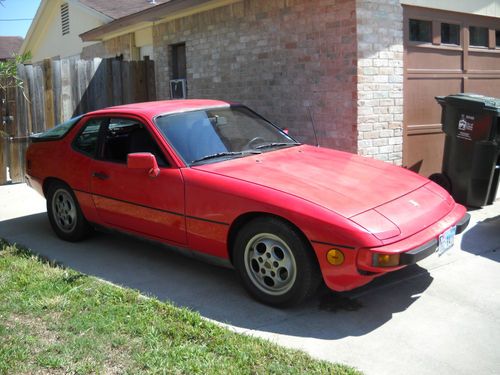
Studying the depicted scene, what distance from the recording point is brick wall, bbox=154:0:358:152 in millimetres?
7480

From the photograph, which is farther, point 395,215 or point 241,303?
point 241,303

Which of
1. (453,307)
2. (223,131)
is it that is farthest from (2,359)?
(453,307)

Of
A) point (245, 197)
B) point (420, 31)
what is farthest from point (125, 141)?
point (420, 31)

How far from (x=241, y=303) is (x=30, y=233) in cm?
332

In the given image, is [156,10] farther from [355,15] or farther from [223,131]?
[223,131]

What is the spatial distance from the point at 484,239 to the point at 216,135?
3036 millimetres

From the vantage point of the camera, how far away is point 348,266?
3639 mm

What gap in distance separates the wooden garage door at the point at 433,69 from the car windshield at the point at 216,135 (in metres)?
3.30

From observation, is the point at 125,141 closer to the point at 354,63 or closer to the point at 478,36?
the point at 354,63

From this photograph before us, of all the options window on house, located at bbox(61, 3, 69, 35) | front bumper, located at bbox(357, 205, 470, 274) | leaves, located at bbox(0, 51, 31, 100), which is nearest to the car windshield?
front bumper, located at bbox(357, 205, 470, 274)

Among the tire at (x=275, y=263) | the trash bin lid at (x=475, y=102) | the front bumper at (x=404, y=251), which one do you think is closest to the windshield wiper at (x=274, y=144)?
the tire at (x=275, y=263)

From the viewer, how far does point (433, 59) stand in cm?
829

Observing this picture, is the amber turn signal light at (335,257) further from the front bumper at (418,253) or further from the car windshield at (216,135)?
the car windshield at (216,135)

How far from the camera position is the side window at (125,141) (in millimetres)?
4961
